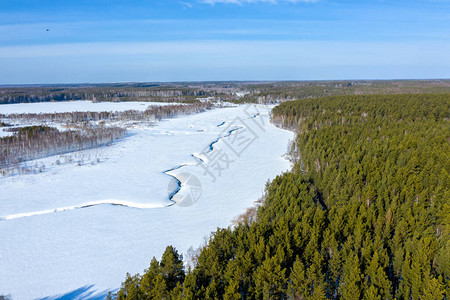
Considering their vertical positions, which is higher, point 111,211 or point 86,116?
point 86,116

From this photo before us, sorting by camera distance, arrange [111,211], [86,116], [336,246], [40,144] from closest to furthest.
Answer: [336,246] < [111,211] < [40,144] < [86,116]

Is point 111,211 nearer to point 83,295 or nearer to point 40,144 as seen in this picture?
point 83,295

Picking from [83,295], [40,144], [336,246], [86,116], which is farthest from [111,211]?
[86,116]

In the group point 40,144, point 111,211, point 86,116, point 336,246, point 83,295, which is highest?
point 86,116

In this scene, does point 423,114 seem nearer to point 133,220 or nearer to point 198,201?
point 198,201

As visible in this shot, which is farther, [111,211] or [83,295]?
[111,211]

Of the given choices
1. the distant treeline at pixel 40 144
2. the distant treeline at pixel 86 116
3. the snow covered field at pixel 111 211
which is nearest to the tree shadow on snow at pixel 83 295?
the snow covered field at pixel 111 211

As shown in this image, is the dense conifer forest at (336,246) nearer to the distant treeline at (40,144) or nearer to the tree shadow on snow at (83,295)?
the tree shadow on snow at (83,295)

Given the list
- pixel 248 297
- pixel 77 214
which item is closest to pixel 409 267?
pixel 248 297
